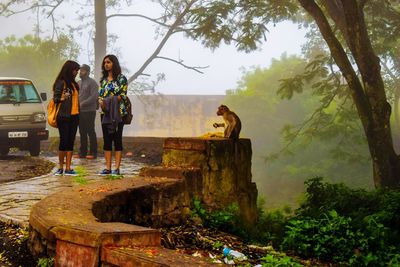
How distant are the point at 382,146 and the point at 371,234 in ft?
17.8

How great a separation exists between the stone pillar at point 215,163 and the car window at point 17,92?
22.4 feet

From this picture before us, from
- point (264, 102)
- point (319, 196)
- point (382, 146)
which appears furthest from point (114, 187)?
point (264, 102)

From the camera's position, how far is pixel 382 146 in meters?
10.5

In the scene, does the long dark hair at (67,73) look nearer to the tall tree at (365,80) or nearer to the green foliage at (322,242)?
the green foliage at (322,242)

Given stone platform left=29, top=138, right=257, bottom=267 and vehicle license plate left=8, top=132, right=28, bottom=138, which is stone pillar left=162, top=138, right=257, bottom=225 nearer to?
stone platform left=29, top=138, right=257, bottom=267

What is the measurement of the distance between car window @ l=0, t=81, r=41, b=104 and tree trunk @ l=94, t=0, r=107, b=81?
11.2m

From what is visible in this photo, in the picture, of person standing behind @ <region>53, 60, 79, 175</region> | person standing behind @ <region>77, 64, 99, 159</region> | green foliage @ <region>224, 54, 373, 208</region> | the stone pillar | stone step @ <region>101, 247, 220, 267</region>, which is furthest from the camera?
green foliage @ <region>224, 54, 373, 208</region>

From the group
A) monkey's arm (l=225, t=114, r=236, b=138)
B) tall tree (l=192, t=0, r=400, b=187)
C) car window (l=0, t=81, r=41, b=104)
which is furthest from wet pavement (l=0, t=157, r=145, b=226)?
tall tree (l=192, t=0, r=400, b=187)

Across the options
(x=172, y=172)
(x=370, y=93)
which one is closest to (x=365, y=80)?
(x=370, y=93)

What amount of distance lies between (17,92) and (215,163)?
24.9 feet

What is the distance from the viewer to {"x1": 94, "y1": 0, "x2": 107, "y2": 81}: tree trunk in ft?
74.0

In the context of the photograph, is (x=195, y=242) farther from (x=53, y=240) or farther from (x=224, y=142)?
(x=224, y=142)

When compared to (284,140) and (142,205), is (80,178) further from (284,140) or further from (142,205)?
(284,140)

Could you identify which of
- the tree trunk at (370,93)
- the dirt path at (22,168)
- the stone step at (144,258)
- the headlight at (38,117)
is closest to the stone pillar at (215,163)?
the stone step at (144,258)
